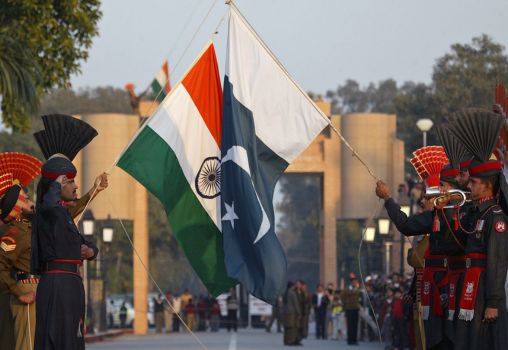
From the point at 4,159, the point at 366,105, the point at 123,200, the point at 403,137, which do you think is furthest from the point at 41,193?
the point at 366,105

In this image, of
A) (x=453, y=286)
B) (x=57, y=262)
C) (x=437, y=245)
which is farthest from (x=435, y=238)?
(x=57, y=262)

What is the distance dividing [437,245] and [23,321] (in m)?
4.13

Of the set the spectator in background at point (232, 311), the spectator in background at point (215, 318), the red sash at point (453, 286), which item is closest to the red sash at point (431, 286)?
the red sash at point (453, 286)

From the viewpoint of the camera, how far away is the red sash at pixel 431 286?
44.2 feet

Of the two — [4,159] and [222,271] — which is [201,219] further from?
[4,159]

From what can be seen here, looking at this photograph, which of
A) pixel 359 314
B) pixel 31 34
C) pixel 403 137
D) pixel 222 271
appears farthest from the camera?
pixel 403 137

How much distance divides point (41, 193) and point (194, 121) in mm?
3668

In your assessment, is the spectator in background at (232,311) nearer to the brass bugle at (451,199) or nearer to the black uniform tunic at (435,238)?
the black uniform tunic at (435,238)

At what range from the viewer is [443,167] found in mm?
14477

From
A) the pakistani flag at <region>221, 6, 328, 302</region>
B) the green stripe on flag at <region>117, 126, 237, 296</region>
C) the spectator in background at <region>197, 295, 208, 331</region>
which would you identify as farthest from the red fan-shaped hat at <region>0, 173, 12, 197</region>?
the spectator in background at <region>197, 295, 208, 331</region>

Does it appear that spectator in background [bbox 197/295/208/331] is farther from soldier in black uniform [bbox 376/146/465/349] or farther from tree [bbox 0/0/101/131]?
soldier in black uniform [bbox 376/146/465/349]

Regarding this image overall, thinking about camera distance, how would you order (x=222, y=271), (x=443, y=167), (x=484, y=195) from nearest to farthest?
(x=484, y=195), (x=443, y=167), (x=222, y=271)

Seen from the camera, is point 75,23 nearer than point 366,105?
Yes

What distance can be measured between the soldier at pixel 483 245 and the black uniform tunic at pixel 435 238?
510 millimetres
